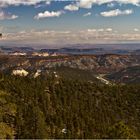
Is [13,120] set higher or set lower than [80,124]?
higher

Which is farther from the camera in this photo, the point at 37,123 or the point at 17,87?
the point at 17,87

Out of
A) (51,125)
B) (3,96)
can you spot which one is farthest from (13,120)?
(3,96)

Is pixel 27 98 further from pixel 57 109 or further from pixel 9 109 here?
pixel 9 109

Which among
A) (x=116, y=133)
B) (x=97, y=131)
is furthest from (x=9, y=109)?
(x=116, y=133)

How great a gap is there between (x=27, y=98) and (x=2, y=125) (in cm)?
5449

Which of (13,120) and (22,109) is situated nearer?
(13,120)

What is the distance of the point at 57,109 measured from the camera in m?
192

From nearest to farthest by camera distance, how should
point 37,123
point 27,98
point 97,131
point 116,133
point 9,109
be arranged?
point 116,133 < point 37,123 < point 9,109 < point 97,131 < point 27,98

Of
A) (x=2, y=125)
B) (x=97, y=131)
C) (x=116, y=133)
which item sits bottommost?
(x=97, y=131)

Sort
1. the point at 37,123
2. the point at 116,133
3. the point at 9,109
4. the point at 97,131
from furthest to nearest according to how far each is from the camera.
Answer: the point at 97,131 → the point at 9,109 → the point at 37,123 → the point at 116,133

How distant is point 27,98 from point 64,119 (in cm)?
2592

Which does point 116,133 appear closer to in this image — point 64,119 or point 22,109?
point 22,109

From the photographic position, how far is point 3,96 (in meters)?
175

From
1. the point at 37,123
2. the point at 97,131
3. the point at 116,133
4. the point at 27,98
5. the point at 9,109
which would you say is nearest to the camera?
the point at 116,133
